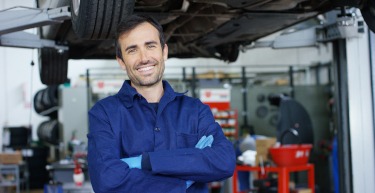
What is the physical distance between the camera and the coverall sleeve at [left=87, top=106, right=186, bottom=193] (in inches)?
67.3

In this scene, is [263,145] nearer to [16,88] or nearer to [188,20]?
[188,20]

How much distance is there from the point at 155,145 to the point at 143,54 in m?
0.33

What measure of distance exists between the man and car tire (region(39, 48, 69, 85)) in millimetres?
2767

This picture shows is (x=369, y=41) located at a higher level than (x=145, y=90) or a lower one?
higher

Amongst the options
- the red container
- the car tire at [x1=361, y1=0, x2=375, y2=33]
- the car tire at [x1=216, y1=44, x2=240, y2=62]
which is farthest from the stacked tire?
the car tire at [x1=361, y1=0, x2=375, y2=33]

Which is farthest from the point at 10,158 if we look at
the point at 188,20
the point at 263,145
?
the point at 188,20

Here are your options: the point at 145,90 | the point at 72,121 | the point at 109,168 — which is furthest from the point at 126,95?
the point at 72,121

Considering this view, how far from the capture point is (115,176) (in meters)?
1.71

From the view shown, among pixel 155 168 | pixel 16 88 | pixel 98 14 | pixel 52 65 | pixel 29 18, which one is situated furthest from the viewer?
pixel 16 88

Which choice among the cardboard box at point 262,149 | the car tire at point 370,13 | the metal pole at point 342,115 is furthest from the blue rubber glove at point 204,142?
the cardboard box at point 262,149

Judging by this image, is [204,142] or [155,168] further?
[204,142]

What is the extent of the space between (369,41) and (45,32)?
2732 mm

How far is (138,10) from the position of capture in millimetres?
3395

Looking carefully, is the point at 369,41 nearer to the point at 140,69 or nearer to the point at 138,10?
the point at 138,10
